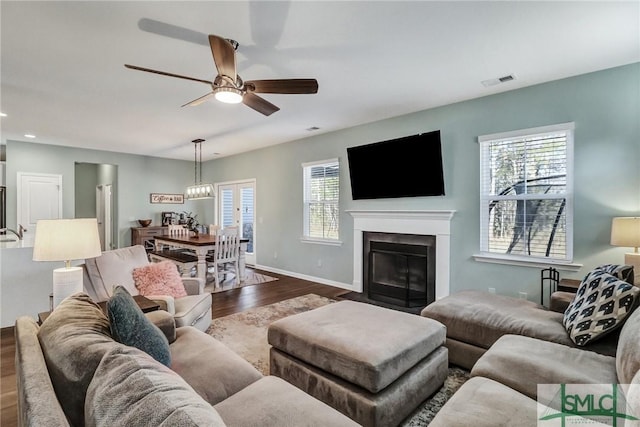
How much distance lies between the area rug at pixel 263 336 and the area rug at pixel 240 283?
1.19m

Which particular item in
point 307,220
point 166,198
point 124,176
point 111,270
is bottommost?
point 111,270

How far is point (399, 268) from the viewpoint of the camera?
449cm

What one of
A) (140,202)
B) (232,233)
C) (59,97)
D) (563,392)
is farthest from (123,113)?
(563,392)

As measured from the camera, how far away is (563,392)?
145 centimetres

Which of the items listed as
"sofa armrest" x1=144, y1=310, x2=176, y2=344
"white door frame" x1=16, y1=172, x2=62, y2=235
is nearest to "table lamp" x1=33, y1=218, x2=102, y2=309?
"sofa armrest" x1=144, y1=310, x2=176, y2=344

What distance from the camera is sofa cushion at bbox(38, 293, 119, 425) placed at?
3.15ft

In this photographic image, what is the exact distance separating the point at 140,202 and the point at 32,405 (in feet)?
25.2

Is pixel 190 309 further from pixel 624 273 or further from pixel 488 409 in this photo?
pixel 624 273

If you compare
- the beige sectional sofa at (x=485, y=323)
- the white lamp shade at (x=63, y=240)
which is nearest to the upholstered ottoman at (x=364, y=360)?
the beige sectional sofa at (x=485, y=323)

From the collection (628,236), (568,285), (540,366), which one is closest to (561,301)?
(568,285)

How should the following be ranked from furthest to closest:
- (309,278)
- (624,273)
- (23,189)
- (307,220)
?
(23,189), (307,220), (309,278), (624,273)

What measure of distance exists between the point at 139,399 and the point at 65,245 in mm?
1858

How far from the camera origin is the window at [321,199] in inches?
212

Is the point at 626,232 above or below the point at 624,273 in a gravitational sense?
above
